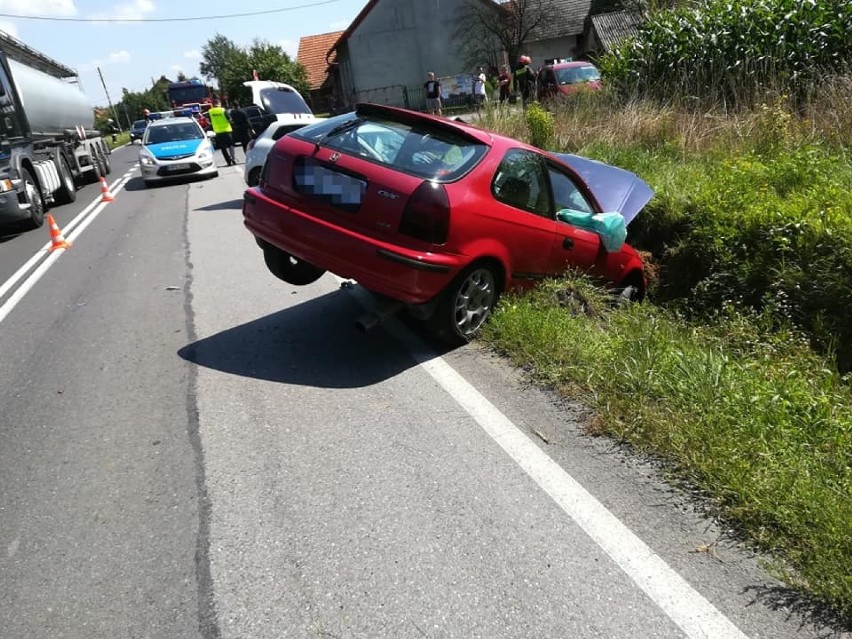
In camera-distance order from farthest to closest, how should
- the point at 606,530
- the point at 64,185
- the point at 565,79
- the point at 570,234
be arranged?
the point at 565,79 < the point at 64,185 < the point at 570,234 < the point at 606,530

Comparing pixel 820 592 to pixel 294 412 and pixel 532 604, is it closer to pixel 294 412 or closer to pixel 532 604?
pixel 532 604

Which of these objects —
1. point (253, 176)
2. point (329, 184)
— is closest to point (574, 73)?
point (253, 176)

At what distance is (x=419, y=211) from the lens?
4.52 meters

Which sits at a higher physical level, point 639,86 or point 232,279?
point 639,86

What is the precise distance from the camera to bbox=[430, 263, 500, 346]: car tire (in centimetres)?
488

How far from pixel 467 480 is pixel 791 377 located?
2.22 m

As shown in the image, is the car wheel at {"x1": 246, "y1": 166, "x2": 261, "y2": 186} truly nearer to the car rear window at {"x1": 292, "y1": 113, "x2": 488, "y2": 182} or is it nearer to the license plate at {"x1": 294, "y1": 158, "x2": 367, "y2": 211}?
the car rear window at {"x1": 292, "y1": 113, "x2": 488, "y2": 182}

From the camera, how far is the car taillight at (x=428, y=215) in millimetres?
4512

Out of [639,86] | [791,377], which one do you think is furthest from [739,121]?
[791,377]

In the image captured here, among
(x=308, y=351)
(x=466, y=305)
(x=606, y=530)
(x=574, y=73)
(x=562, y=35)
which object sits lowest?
(x=606, y=530)

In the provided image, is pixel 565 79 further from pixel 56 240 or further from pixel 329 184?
pixel 329 184

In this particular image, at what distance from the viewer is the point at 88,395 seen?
4.74m

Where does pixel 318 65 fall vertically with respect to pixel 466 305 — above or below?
above

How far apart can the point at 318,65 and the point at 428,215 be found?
51.5 metres
